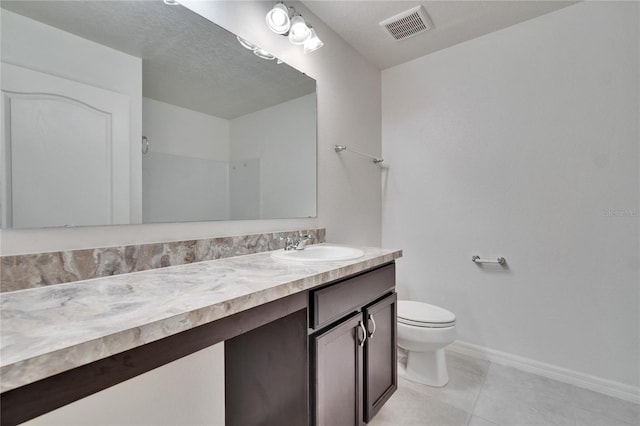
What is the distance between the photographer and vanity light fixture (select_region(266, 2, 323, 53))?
1478 mm

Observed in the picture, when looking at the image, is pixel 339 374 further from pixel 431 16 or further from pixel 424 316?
pixel 431 16

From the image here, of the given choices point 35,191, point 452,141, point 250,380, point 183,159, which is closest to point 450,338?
point 250,380

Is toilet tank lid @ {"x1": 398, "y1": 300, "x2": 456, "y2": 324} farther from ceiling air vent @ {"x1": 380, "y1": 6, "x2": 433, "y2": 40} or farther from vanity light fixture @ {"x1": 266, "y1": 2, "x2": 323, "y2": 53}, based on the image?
ceiling air vent @ {"x1": 380, "y1": 6, "x2": 433, "y2": 40}

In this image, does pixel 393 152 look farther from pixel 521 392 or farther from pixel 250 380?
pixel 250 380

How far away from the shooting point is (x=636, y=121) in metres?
1.60

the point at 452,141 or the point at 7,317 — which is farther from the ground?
the point at 452,141

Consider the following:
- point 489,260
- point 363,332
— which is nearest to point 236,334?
point 363,332

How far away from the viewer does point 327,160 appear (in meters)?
1.92

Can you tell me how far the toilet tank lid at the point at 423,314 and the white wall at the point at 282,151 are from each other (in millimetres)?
863

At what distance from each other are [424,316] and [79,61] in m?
2.00

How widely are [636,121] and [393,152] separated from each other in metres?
1.45

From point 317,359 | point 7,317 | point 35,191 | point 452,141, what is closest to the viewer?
point 7,317

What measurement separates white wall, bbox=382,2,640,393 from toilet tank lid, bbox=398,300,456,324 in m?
0.44

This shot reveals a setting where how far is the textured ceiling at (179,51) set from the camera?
93cm
